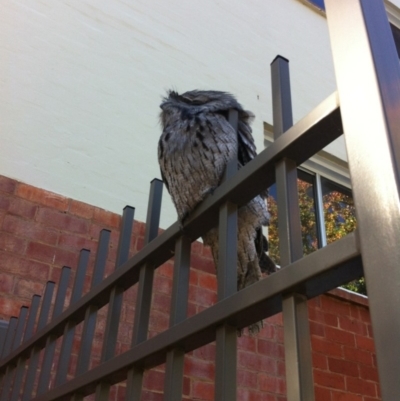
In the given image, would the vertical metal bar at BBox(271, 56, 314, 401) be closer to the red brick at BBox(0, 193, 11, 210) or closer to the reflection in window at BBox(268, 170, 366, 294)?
the red brick at BBox(0, 193, 11, 210)

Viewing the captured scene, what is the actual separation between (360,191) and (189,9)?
3.39 metres

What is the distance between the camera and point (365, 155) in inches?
23.7

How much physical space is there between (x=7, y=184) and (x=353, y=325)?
211cm

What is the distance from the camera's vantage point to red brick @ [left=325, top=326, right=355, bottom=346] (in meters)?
2.83

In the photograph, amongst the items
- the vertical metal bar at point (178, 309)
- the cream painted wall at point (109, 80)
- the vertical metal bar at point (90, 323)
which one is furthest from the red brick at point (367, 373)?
the vertical metal bar at point (178, 309)

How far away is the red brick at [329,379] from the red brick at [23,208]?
1.69 m

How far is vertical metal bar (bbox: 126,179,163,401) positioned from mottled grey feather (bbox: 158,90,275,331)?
0.19ft

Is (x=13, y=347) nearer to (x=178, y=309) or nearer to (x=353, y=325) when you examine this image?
(x=178, y=309)

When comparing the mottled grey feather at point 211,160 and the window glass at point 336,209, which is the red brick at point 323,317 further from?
the mottled grey feather at point 211,160

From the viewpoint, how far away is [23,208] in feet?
7.38

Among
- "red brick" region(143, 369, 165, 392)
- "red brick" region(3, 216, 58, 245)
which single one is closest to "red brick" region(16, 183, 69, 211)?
"red brick" region(3, 216, 58, 245)

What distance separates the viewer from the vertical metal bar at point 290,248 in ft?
2.04

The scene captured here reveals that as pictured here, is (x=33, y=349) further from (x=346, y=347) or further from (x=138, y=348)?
(x=346, y=347)

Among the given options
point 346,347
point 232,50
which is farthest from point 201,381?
point 232,50
